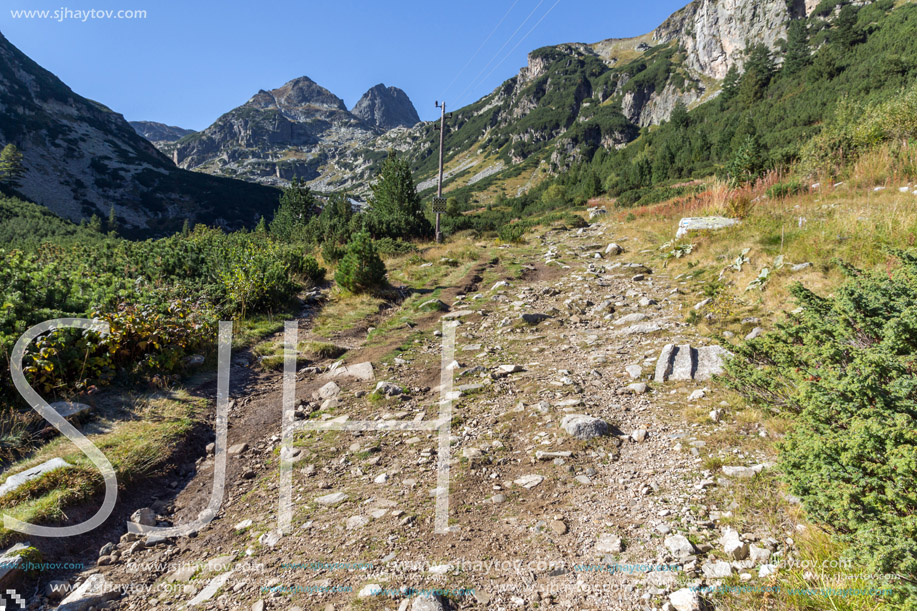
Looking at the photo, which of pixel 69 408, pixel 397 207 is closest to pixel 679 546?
pixel 69 408

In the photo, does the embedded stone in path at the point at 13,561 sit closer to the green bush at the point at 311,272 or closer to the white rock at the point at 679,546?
the white rock at the point at 679,546

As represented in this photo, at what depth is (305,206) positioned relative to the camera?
44.2 meters

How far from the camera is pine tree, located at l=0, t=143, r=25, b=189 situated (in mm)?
72625

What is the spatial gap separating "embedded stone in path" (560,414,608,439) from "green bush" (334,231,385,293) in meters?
8.03

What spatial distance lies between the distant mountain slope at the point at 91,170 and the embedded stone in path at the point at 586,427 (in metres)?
105

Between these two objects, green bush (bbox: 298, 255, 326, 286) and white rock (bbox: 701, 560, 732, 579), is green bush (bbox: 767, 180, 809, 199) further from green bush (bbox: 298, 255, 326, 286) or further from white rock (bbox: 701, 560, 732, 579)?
green bush (bbox: 298, 255, 326, 286)

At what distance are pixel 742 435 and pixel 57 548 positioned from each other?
5.27m

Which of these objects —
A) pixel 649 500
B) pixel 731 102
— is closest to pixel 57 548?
pixel 649 500

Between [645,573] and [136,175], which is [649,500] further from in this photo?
[136,175]

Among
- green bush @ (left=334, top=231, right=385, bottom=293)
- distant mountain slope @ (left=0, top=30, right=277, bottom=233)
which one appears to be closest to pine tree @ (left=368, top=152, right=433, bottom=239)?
green bush @ (left=334, top=231, right=385, bottom=293)

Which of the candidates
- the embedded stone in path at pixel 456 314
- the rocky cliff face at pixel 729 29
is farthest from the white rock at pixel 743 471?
the rocky cliff face at pixel 729 29

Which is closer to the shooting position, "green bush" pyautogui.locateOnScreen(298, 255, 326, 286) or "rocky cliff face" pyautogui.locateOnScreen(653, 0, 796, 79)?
"green bush" pyautogui.locateOnScreen(298, 255, 326, 286)
